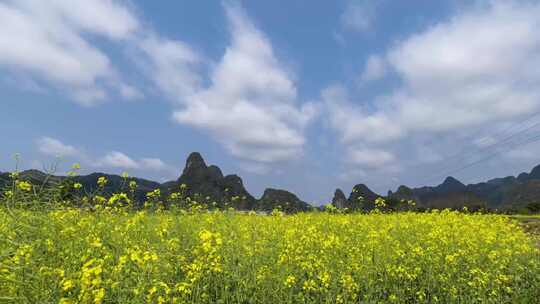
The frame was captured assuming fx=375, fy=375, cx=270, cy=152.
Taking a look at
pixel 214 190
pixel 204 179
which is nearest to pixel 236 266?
pixel 214 190

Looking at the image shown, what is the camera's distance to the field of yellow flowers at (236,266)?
4.27 metres

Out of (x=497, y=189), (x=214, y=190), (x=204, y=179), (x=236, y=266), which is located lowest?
(x=236, y=266)

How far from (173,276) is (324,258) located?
2.68 meters

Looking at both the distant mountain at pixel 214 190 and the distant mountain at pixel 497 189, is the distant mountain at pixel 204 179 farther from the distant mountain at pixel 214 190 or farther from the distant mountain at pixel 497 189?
the distant mountain at pixel 497 189

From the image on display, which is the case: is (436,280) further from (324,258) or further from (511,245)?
(511,245)

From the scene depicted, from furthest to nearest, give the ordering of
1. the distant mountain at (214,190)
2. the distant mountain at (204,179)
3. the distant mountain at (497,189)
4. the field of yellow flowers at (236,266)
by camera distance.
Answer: the distant mountain at (497,189)
the distant mountain at (204,179)
the distant mountain at (214,190)
the field of yellow flowers at (236,266)

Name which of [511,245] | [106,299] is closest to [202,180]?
[511,245]

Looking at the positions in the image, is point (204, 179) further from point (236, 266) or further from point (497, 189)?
point (497, 189)

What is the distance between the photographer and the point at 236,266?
6.12 m

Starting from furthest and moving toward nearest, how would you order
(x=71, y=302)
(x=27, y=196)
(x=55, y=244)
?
(x=27, y=196), (x=55, y=244), (x=71, y=302)

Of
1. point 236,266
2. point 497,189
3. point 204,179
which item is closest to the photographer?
point 236,266

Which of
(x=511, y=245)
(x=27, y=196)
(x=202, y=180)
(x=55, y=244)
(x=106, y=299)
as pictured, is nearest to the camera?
(x=106, y=299)

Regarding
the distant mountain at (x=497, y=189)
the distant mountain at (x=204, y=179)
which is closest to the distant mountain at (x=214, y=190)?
the distant mountain at (x=204, y=179)

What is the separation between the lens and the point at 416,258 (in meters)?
7.65
